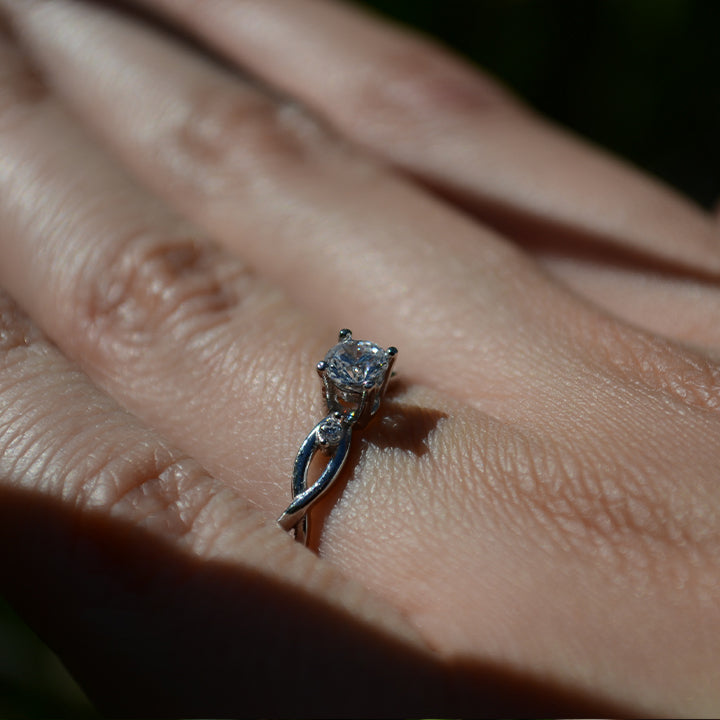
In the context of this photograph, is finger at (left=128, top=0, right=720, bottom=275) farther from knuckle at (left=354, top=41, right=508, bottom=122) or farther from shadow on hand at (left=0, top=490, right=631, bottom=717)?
shadow on hand at (left=0, top=490, right=631, bottom=717)

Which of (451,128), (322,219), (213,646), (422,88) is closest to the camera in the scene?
(213,646)

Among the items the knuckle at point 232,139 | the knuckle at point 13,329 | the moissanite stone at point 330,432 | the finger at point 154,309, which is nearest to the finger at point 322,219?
the knuckle at point 232,139

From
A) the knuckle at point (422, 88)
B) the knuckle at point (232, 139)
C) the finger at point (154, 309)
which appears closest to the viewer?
the finger at point (154, 309)

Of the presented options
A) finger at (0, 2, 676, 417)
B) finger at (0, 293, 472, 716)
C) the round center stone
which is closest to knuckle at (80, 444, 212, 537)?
finger at (0, 293, 472, 716)

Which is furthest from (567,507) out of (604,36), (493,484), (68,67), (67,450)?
(604,36)

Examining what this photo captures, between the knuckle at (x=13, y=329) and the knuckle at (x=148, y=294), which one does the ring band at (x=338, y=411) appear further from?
the knuckle at (x=13, y=329)

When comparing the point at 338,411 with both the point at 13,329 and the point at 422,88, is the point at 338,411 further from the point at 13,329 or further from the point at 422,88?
the point at 422,88

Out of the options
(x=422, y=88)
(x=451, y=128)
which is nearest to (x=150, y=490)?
(x=451, y=128)
